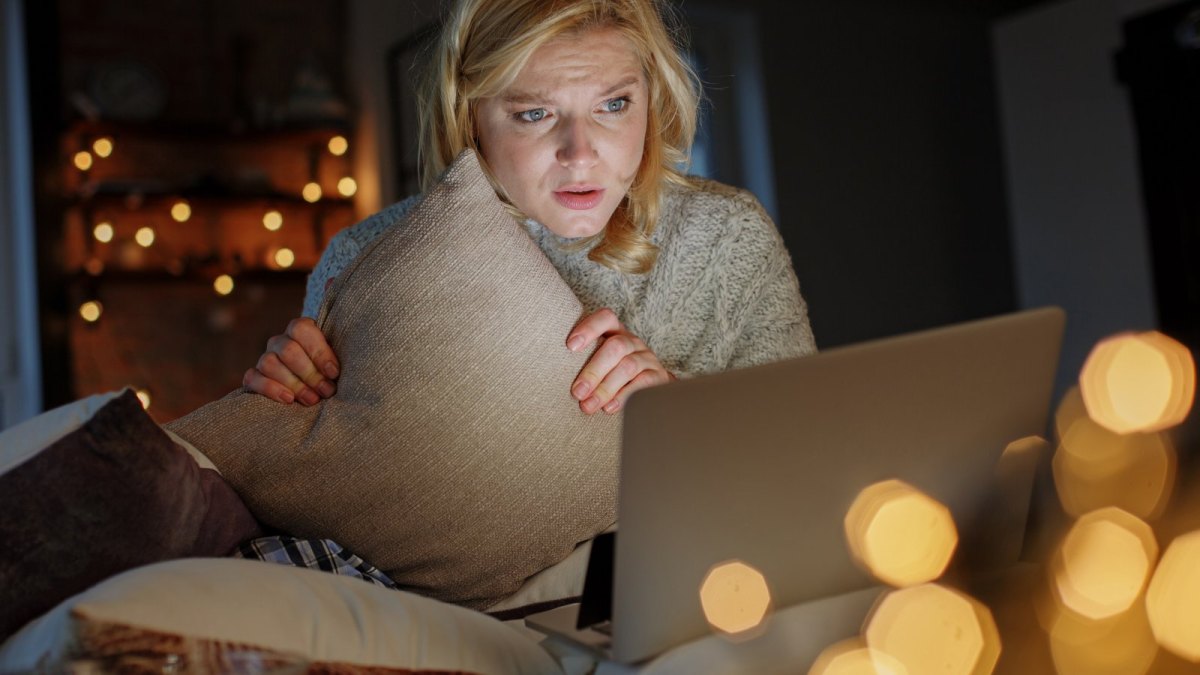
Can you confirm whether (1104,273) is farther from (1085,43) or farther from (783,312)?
(783,312)

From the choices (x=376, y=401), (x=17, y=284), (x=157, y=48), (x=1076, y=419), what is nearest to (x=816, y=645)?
(x=1076, y=419)

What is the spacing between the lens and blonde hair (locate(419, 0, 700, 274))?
142 centimetres

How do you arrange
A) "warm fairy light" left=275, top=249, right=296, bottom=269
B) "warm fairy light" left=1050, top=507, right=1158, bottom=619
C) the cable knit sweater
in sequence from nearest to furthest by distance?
"warm fairy light" left=1050, top=507, right=1158, bottom=619 < the cable knit sweater < "warm fairy light" left=275, top=249, right=296, bottom=269

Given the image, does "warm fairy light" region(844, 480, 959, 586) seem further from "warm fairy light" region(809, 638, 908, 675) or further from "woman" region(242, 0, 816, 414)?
"woman" region(242, 0, 816, 414)

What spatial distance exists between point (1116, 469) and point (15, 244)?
14.4ft

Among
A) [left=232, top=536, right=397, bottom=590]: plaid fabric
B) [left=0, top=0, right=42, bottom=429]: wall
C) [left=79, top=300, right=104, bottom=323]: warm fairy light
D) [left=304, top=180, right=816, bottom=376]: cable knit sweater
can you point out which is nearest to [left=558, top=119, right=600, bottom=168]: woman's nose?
[left=304, top=180, right=816, bottom=376]: cable knit sweater

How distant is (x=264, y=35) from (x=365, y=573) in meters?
4.41

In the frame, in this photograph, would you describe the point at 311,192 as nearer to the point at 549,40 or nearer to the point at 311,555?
the point at 549,40

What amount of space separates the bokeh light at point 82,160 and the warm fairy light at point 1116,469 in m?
4.42

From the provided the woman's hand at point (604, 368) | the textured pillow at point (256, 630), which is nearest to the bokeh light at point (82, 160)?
the woman's hand at point (604, 368)

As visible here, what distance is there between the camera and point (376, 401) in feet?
3.46

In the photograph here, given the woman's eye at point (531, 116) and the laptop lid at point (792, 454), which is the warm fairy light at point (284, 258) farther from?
the laptop lid at point (792, 454)

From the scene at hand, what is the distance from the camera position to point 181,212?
15.7ft

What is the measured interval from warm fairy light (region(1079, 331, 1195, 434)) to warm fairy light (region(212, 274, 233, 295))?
13.8 feet
